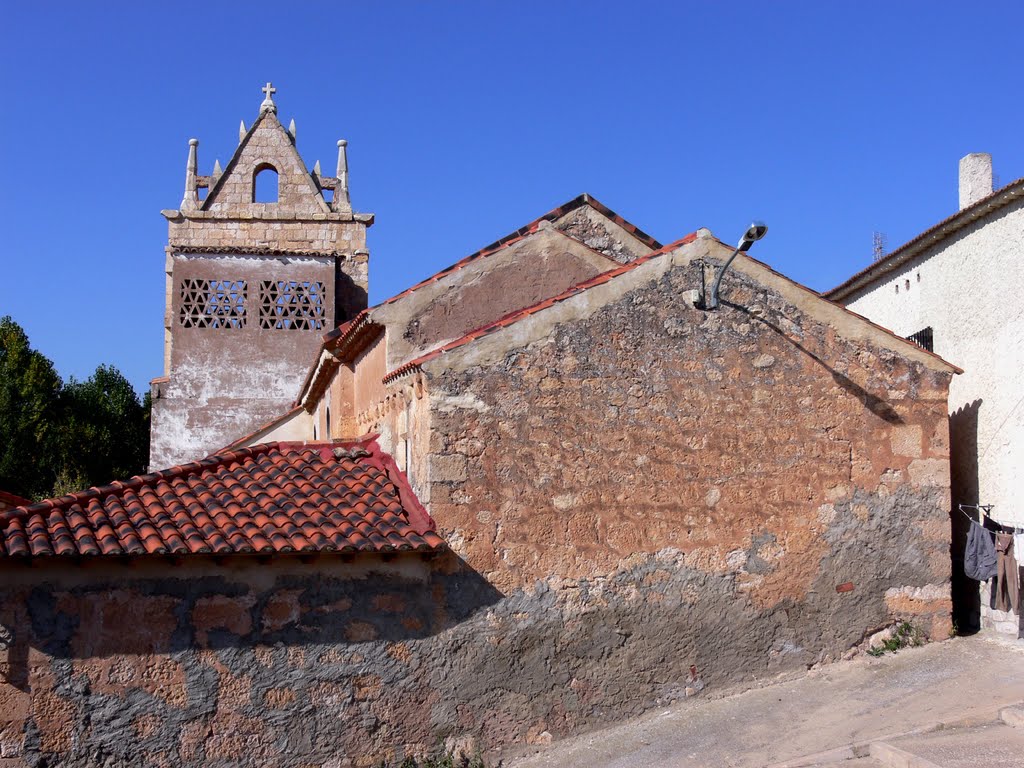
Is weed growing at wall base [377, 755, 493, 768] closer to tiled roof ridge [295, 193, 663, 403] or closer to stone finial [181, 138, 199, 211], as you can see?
tiled roof ridge [295, 193, 663, 403]

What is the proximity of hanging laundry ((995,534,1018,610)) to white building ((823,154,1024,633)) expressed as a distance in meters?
0.17

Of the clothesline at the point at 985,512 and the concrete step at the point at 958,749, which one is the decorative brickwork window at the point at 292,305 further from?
the concrete step at the point at 958,749

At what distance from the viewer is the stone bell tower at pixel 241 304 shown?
61.5 ft

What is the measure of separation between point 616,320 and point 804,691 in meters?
3.90

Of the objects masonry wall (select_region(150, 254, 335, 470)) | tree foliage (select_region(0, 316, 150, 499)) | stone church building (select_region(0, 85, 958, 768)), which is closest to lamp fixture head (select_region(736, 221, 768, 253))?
stone church building (select_region(0, 85, 958, 768))

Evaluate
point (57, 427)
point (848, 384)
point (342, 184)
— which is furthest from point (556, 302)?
point (57, 427)

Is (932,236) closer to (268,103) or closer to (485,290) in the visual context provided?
(485,290)

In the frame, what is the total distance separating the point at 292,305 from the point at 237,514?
1121cm

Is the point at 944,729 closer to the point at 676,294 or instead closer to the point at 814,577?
the point at 814,577

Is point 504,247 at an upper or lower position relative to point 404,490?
upper

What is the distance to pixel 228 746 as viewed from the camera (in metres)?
8.02

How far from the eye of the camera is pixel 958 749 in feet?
24.4

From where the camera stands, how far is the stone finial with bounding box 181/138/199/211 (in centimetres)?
1998

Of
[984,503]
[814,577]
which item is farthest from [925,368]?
[814,577]
